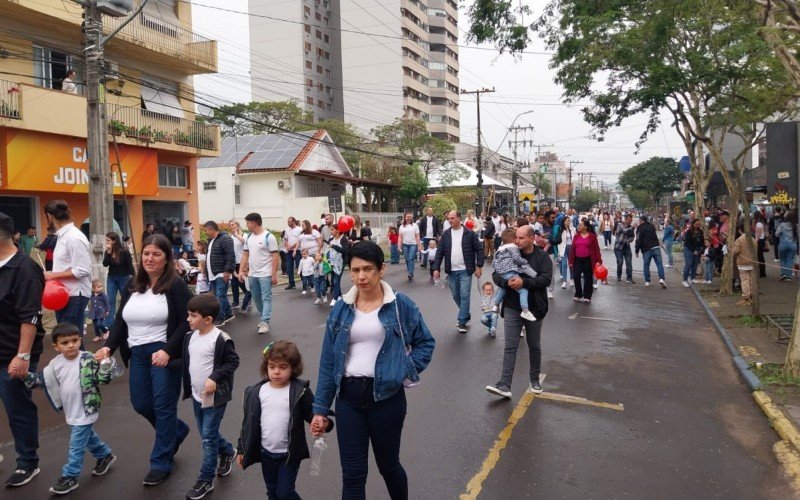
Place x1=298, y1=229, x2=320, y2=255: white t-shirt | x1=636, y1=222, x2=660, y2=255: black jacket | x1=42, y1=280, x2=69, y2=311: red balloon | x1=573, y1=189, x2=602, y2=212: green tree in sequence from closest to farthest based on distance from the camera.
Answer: x1=42, y1=280, x2=69, y2=311: red balloon < x1=298, y1=229, x2=320, y2=255: white t-shirt < x1=636, y1=222, x2=660, y2=255: black jacket < x1=573, y1=189, x2=602, y2=212: green tree

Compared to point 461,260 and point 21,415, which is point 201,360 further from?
point 461,260

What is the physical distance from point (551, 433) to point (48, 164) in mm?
17630

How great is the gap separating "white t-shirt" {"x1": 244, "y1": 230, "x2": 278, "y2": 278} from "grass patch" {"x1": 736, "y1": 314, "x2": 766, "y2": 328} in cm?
787

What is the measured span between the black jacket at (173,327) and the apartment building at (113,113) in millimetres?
10051

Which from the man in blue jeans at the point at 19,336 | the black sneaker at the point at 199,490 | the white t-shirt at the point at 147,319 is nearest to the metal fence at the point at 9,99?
the man in blue jeans at the point at 19,336

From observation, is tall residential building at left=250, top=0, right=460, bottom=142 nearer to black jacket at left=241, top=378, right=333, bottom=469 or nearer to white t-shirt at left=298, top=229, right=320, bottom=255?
white t-shirt at left=298, top=229, right=320, bottom=255

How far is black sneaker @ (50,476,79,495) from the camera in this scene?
171 inches

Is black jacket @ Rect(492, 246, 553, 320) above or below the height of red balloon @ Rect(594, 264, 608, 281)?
above

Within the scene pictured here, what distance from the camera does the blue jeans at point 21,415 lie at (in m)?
4.46

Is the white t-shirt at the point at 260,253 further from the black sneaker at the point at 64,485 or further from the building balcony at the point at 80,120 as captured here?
the building balcony at the point at 80,120

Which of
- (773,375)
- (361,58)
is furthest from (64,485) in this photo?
(361,58)

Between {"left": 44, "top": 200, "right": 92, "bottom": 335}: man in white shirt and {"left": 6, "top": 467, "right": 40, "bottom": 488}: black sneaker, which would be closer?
{"left": 6, "top": 467, "right": 40, "bottom": 488}: black sneaker

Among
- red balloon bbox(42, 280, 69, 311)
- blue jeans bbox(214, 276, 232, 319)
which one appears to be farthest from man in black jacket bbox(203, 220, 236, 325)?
red balloon bbox(42, 280, 69, 311)

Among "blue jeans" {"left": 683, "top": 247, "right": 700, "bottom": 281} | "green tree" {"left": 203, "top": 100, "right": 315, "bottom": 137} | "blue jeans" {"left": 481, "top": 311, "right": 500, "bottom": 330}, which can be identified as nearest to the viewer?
"blue jeans" {"left": 481, "top": 311, "right": 500, "bottom": 330}
